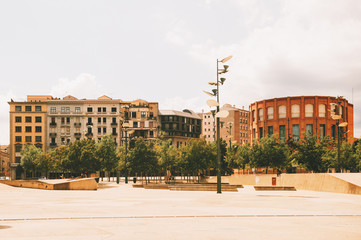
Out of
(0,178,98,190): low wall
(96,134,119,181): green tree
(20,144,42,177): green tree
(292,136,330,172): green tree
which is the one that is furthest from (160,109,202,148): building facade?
(0,178,98,190): low wall

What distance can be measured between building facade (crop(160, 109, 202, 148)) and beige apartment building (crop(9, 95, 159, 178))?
21712mm

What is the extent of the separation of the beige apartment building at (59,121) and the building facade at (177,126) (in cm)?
2171

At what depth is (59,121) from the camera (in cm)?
10881

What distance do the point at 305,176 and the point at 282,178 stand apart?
5697 mm

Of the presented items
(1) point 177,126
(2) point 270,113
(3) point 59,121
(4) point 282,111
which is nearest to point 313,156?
(4) point 282,111

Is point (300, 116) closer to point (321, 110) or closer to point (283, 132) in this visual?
point (321, 110)

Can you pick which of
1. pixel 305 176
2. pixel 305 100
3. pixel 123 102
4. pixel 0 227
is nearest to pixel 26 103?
pixel 123 102

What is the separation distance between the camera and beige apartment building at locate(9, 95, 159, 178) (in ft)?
351

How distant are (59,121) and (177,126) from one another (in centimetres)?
4002

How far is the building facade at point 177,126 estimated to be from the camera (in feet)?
423

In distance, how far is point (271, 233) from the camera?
326 inches

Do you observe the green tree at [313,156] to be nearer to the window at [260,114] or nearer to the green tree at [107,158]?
the window at [260,114]

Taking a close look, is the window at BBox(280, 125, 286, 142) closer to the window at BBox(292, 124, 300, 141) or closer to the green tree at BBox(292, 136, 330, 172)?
the window at BBox(292, 124, 300, 141)

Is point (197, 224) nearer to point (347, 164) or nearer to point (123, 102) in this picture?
point (347, 164)
